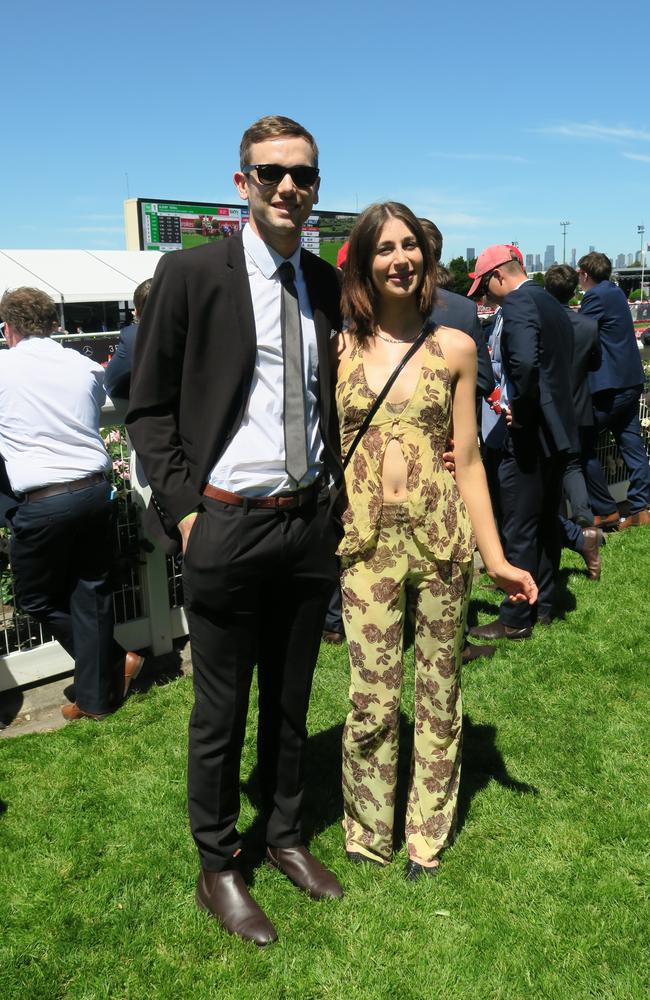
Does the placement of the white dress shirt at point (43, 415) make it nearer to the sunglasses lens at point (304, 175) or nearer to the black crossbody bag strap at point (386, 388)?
the black crossbody bag strap at point (386, 388)

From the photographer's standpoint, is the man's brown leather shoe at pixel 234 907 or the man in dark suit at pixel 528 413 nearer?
the man's brown leather shoe at pixel 234 907

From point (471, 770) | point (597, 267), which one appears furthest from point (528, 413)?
point (597, 267)

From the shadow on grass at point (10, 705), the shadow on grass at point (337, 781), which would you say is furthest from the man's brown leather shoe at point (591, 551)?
the shadow on grass at point (10, 705)

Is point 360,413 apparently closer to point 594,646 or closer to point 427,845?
point 427,845

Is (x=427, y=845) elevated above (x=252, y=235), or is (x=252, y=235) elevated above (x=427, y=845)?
(x=252, y=235)

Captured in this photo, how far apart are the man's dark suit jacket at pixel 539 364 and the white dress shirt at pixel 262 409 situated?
2450 mm

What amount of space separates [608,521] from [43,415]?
5044mm

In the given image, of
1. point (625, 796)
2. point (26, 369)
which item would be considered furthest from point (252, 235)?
point (625, 796)

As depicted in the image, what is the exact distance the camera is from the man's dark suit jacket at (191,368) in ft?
7.77

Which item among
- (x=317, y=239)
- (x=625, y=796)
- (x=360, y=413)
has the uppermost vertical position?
(x=317, y=239)

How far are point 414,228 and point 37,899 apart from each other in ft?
8.41

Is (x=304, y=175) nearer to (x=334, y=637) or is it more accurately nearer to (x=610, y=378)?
(x=334, y=637)

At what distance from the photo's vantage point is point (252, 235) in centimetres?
248

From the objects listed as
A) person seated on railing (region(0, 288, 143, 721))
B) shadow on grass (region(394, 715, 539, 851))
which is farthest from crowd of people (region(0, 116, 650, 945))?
person seated on railing (region(0, 288, 143, 721))
